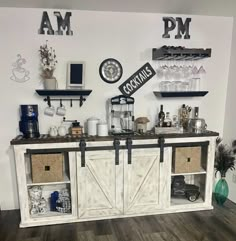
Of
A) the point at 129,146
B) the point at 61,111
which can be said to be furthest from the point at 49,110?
the point at 129,146

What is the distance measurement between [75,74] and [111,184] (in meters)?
1.36

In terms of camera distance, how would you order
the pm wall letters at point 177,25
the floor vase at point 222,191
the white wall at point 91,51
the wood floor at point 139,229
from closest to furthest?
the wood floor at point 139,229, the white wall at point 91,51, the pm wall letters at point 177,25, the floor vase at point 222,191

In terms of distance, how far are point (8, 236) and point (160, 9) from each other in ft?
9.99

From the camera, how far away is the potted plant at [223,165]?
3229 mm

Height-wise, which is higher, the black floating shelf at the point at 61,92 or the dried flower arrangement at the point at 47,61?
the dried flower arrangement at the point at 47,61

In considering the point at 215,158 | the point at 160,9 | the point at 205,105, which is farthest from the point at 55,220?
the point at 160,9

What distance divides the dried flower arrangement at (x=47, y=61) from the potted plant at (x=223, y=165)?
234 centimetres

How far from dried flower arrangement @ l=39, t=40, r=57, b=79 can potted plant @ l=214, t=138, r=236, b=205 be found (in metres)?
2.34

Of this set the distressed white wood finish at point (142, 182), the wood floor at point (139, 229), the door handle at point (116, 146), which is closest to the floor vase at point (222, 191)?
the wood floor at point (139, 229)

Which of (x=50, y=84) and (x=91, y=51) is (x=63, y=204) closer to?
(x=50, y=84)

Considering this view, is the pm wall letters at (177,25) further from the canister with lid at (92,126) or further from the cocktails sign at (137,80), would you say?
the canister with lid at (92,126)

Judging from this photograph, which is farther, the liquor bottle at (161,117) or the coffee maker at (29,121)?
the liquor bottle at (161,117)

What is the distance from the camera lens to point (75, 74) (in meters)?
2.98

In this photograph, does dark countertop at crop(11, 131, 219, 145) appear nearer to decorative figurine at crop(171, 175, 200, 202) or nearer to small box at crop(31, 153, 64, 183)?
small box at crop(31, 153, 64, 183)
